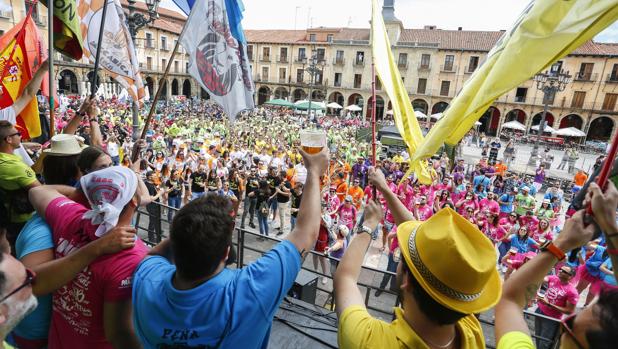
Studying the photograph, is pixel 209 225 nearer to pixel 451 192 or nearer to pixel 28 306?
pixel 28 306

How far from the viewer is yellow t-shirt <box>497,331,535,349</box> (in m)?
1.33

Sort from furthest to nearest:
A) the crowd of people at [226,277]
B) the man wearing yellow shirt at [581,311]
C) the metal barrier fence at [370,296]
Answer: the metal barrier fence at [370,296] → the crowd of people at [226,277] → the man wearing yellow shirt at [581,311]

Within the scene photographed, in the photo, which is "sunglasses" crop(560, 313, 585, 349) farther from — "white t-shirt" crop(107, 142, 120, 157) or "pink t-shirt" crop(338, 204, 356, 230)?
"white t-shirt" crop(107, 142, 120, 157)

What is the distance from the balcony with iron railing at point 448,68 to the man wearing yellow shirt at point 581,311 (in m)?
47.5

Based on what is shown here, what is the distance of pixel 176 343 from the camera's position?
138 cm

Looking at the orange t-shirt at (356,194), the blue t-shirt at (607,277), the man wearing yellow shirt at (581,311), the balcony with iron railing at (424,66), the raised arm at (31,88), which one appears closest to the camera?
the man wearing yellow shirt at (581,311)

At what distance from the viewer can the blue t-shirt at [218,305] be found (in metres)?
1.36

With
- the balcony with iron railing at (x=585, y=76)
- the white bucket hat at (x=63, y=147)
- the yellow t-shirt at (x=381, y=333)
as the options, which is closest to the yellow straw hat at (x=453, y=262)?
the yellow t-shirt at (x=381, y=333)

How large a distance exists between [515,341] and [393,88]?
2.12 meters

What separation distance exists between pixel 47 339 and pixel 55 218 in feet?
2.58

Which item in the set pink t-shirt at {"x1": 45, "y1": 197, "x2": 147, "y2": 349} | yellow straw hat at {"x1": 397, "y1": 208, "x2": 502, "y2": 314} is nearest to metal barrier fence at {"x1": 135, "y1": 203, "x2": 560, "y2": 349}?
pink t-shirt at {"x1": 45, "y1": 197, "x2": 147, "y2": 349}

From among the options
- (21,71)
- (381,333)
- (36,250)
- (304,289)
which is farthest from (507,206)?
(21,71)

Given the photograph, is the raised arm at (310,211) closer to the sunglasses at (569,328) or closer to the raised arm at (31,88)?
the sunglasses at (569,328)

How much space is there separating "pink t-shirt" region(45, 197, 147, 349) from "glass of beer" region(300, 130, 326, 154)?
101 cm
